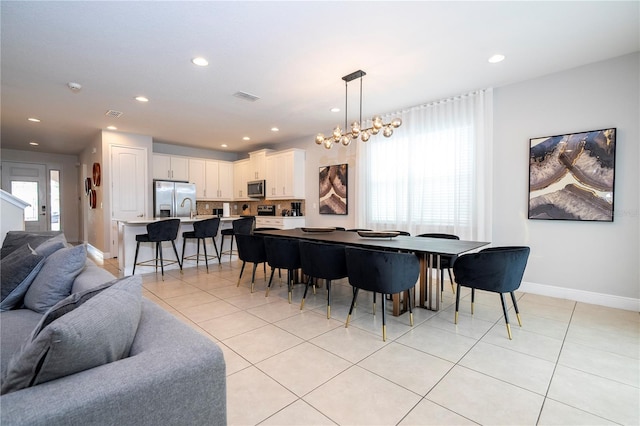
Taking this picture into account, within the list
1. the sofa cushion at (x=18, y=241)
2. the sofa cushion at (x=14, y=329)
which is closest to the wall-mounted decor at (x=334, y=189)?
the sofa cushion at (x=18, y=241)

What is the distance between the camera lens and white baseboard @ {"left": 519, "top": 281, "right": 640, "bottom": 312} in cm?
312

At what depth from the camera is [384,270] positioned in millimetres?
2463

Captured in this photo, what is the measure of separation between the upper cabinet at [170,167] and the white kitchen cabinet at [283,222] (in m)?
2.29

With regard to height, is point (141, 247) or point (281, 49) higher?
point (281, 49)

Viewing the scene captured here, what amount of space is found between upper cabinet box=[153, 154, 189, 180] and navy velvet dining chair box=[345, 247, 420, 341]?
5.95 m

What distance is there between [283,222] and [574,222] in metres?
4.82

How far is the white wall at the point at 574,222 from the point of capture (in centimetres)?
310

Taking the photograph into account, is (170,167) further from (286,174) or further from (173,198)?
(286,174)

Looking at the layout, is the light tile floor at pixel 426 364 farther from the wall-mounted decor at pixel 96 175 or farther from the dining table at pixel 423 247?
the wall-mounted decor at pixel 96 175

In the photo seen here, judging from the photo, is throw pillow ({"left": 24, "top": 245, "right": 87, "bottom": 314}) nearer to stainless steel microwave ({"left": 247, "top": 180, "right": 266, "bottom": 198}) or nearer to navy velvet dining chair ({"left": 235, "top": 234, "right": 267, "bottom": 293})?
navy velvet dining chair ({"left": 235, "top": 234, "right": 267, "bottom": 293})

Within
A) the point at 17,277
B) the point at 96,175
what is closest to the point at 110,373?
the point at 17,277

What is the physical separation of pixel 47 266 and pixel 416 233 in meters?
4.33

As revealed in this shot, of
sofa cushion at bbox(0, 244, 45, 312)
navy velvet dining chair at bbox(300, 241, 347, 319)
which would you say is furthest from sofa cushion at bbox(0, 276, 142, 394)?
navy velvet dining chair at bbox(300, 241, 347, 319)

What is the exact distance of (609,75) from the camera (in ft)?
10.5
